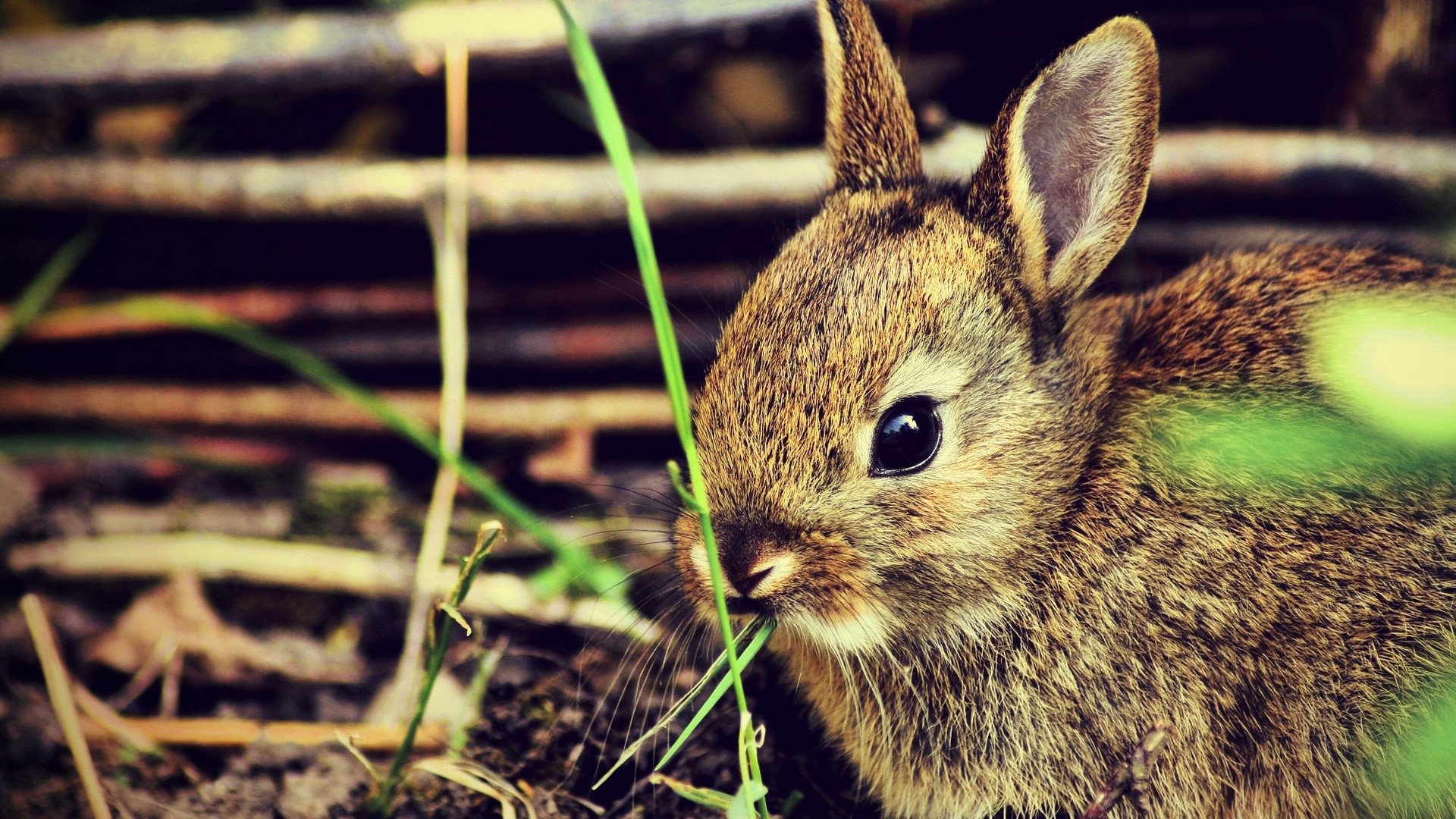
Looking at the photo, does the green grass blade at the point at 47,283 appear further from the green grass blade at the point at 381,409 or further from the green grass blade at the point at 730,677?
the green grass blade at the point at 730,677

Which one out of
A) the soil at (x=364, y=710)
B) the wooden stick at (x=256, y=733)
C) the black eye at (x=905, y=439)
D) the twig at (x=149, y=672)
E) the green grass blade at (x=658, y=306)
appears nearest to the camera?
the green grass blade at (x=658, y=306)

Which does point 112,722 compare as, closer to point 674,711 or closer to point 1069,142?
point 674,711

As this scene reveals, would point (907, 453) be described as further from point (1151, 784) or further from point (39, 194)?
point (39, 194)

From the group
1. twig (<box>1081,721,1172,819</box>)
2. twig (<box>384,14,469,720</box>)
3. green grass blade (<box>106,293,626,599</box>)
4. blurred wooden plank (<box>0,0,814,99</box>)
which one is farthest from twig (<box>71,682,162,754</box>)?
twig (<box>1081,721,1172,819</box>)

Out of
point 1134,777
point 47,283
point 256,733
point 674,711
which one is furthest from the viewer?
point 47,283

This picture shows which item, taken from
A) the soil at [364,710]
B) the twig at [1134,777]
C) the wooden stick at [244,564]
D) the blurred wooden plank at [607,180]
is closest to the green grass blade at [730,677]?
the soil at [364,710]

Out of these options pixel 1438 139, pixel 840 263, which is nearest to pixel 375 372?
pixel 840 263

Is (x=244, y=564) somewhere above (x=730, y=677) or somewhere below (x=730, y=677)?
below

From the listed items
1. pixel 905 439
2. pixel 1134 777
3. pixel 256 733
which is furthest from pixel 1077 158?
pixel 256 733
